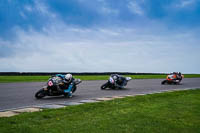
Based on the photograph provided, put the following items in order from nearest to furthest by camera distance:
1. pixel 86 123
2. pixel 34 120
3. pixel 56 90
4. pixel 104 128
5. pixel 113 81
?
pixel 104 128, pixel 86 123, pixel 34 120, pixel 56 90, pixel 113 81

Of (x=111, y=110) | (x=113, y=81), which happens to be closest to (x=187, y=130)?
(x=111, y=110)

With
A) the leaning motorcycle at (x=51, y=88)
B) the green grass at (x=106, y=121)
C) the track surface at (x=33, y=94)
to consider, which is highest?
the leaning motorcycle at (x=51, y=88)

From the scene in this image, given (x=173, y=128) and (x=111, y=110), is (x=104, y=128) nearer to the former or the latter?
(x=173, y=128)

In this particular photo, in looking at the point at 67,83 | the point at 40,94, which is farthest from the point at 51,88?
the point at 67,83

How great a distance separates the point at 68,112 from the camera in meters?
7.98

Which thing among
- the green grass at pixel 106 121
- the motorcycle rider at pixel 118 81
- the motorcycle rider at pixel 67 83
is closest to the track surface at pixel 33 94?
the motorcycle rider at pixel 67 83

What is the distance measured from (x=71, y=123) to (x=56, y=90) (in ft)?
21.6

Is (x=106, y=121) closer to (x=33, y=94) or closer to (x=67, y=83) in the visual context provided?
(x=67, y=83)

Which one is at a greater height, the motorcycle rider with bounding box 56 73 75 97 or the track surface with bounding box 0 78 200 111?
the motorcycle rider with bounding box 56 73 75 97

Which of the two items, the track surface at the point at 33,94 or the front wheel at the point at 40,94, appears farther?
the front wheel at the point at 40,94

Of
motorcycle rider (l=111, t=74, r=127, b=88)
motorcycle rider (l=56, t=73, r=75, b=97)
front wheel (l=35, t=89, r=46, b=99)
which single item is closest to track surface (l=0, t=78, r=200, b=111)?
front wheel (l=35, t=89, r=46, b=99)

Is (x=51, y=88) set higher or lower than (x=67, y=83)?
lower

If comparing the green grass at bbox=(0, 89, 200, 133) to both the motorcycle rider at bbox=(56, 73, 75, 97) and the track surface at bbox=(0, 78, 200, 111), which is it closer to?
the track surface at bbox=(0, 78, 200, 111)

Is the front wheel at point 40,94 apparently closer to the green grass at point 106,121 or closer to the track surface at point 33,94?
the track surface at point 33,94
